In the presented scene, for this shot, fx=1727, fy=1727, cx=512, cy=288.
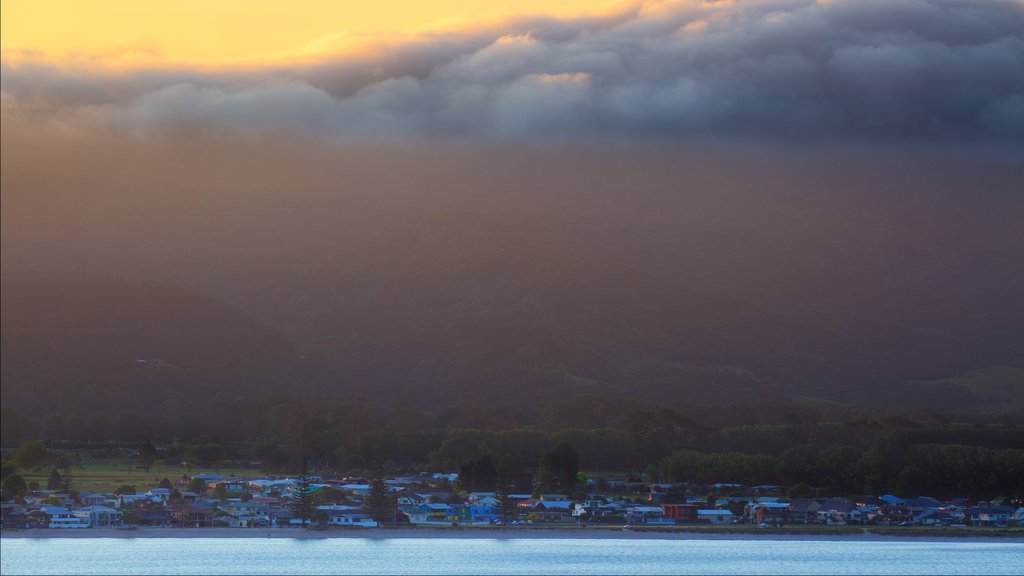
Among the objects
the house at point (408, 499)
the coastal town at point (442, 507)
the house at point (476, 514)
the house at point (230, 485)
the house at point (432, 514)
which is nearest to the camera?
the coastal town at point (442, 507)

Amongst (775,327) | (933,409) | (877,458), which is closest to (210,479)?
(877,458)

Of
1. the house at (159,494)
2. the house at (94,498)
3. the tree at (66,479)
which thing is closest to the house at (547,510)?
the house at (159,494)

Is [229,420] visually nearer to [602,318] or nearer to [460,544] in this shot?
[460,544]

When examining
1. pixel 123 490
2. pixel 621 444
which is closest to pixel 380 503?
pixel 123 490

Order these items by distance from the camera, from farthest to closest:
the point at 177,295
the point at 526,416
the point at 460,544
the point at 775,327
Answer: the point at 775,327, the point at 177,295, the point at 526,416, the point at 460,544

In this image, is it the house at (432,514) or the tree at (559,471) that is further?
the tree at (559,471)

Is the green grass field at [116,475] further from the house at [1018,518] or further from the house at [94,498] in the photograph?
the house at [1018,518]
